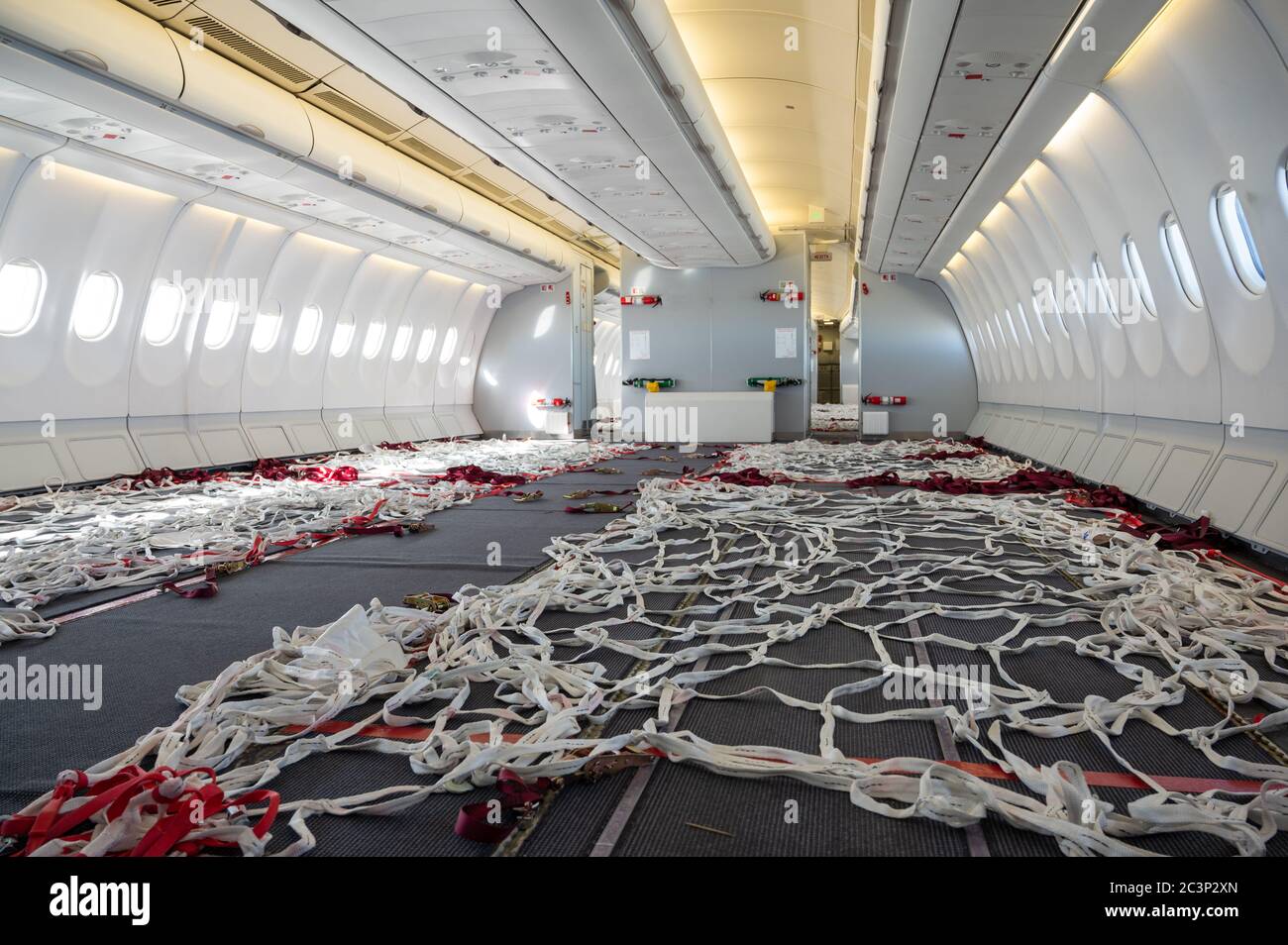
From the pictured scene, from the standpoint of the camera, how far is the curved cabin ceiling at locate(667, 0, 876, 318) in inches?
358

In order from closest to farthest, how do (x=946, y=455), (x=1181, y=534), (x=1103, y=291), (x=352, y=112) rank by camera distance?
(x=1181, y=534) → (x=1103, y=291) → (x=352, y=112) → (x=946, y=455)

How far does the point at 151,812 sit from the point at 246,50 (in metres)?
9.31

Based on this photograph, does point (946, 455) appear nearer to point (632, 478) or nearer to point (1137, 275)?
point (632, 478)

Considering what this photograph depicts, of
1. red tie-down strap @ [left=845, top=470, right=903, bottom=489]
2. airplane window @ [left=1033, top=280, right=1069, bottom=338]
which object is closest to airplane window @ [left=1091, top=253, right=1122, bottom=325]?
airplane window @ [left=1033, top=280, right=1069, bottom=338]

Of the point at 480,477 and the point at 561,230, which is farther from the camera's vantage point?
the point at 561,230

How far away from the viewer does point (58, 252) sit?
10.5 meters

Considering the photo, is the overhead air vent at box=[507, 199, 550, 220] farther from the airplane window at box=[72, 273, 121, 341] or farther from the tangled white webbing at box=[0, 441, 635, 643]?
the airplane window at box=[72, 273, 121, 341]

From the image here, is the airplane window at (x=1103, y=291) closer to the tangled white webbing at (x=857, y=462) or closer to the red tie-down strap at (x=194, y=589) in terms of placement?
the tangled white webbing at (x=857, y=462)

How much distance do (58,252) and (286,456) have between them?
Result: 217 inches

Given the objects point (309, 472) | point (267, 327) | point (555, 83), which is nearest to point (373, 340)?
point (267, 327)

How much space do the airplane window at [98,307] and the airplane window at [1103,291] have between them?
12.9m

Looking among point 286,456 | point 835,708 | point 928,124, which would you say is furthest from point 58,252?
point 835,708

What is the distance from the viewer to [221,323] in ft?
45.8
